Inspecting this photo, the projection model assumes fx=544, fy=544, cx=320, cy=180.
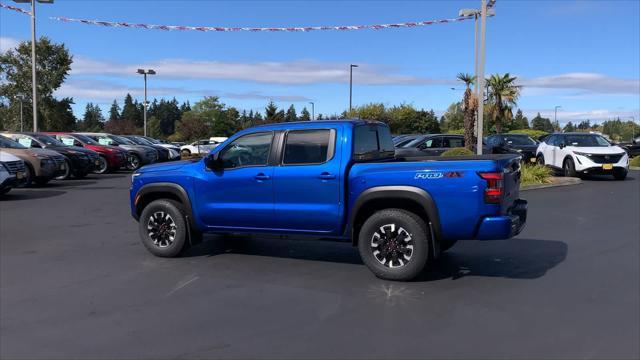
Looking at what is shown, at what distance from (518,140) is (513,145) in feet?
2.28

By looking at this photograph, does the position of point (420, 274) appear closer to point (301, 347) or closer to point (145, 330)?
point (301, 347)

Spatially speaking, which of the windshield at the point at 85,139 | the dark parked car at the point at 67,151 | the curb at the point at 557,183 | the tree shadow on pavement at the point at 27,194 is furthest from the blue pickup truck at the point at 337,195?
the windshield at the point at 85,139

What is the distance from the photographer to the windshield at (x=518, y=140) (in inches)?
896

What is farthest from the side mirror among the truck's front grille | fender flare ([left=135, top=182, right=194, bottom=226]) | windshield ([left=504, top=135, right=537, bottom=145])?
windshield ([left=504, top=135, right=537, bottom=145])

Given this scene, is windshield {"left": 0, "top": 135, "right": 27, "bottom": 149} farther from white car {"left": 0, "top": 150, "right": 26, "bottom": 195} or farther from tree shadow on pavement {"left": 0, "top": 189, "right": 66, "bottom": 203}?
white car {"left": 0, "top": 150, "right": 26, "bottom": 195}

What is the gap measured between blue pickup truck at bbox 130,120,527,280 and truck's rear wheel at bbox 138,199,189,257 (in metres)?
0.01

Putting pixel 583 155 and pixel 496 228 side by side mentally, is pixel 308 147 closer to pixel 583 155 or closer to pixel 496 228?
pixel 496 228

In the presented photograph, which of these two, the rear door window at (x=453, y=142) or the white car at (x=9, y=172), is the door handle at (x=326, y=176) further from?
the rear door window at (x=453, y=142)

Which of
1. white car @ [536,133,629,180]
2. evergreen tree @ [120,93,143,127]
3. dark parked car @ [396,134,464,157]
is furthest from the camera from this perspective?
evergreen tree @ [120,93,143,127]

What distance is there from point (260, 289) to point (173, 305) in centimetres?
92

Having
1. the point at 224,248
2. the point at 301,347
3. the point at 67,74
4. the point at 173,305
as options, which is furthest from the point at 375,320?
the point at 67,74

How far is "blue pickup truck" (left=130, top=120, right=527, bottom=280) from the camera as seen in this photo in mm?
5559

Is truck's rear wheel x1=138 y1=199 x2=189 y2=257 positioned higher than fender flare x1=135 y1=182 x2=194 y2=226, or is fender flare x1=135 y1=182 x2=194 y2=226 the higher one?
fender flare x1=135 y1=182 x2=194 y2=226

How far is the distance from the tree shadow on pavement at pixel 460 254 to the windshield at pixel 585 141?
11.9 m
